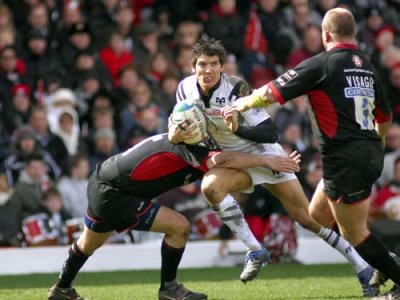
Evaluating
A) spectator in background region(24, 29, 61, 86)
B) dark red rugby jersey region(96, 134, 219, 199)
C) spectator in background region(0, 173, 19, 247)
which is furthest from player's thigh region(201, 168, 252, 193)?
spectator in background region(24, 29, 61, 86)

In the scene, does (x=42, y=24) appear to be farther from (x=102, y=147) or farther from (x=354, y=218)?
(x=354, y=218)

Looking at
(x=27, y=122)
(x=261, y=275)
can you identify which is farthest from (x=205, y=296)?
(x=27, y=122)

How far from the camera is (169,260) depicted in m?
8.82

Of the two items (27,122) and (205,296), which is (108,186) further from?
(27,122)

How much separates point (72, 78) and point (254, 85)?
2680mm

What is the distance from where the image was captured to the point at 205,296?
8.87 meters

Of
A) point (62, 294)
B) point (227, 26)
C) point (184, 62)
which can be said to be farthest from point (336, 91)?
point (227, 26)

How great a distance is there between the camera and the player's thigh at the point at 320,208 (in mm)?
9078

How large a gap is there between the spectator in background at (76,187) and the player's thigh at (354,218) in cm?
610

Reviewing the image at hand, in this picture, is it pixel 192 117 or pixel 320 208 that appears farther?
pixel 320 208

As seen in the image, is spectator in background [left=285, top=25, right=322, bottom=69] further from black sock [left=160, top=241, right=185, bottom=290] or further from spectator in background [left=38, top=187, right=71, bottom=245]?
black sock [left=160, top=241, right=185, bottom=290]

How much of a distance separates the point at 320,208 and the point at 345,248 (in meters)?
0.57

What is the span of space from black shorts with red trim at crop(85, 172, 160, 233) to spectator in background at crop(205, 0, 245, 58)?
832cm

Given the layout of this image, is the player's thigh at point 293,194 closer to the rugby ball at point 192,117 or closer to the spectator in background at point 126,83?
the rugby ball at point 192,117
